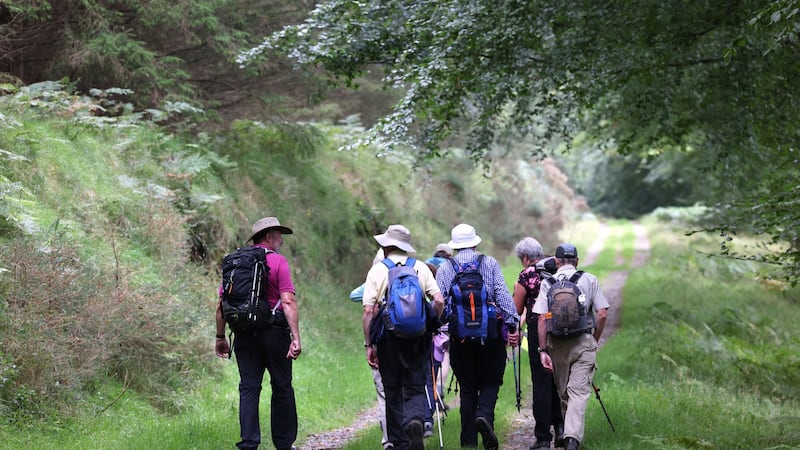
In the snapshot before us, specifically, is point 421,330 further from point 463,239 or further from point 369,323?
point 463,239

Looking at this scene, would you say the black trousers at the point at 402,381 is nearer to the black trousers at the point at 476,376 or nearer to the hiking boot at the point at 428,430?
the black trousers at the point at 476,376

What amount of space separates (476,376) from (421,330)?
1404mm

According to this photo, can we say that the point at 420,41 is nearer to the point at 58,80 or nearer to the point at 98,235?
the point at 98,235

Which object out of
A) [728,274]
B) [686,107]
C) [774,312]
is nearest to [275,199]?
[686,107]

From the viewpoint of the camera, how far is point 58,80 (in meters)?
13.3

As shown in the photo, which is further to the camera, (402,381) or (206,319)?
(206,319)

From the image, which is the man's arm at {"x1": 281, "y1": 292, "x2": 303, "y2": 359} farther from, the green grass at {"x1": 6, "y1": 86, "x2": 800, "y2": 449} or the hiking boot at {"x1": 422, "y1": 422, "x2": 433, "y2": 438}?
the hiking boot at {"x1": 422, "y1": 422, "x2": 433, "y2": 438}

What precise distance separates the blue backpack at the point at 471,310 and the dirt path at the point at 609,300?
5.35ft

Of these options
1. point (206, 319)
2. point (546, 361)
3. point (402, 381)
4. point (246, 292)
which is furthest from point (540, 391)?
point (206, 319)

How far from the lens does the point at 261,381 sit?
7.48 meters

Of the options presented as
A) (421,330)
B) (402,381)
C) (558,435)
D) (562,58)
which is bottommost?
(558,435)

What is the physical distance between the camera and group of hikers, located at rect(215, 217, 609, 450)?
7180 millimetres

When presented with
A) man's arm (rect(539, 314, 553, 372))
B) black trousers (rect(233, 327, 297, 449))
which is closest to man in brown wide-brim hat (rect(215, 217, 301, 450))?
black trousers (rect(233, 327, 297, 449))

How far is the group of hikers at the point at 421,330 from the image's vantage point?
7180 millimetres
